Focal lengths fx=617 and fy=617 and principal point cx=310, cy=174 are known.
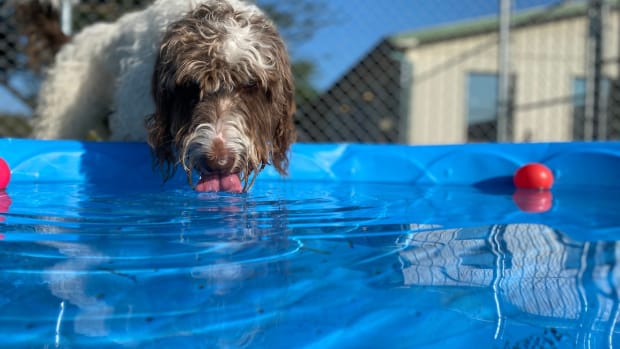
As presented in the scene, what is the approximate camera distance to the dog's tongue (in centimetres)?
234

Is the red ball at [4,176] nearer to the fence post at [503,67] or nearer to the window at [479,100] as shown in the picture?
the fence post at [503,67]

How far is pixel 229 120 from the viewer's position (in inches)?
89.4

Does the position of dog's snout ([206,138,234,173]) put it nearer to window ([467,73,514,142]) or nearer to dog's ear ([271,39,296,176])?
dog's ear ([271,39,296,176])

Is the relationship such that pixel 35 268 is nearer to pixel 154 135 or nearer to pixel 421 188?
pixel 154 135

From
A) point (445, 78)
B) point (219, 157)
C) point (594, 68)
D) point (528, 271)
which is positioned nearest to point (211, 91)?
point (219, 157)

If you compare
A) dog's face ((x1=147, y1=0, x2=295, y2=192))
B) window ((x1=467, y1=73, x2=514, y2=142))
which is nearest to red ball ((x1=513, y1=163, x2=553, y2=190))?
dog's face ((x1=147, y1=0, x2=295, y2=192))

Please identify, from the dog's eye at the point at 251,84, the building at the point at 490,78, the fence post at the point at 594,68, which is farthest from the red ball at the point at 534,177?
the building at the point at 490,78

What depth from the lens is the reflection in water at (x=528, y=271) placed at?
1.19 m

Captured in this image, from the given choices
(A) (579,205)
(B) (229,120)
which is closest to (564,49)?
(A) (579,205)

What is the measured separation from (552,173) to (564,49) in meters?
9.32

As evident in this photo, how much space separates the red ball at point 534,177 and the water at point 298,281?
1153 millimetres

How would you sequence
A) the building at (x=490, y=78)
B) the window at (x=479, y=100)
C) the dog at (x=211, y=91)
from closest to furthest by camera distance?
the dog at (x=211, y=91), the building at (x=490, y=78), the window at (x=479, y=100)

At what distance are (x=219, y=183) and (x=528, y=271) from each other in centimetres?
130

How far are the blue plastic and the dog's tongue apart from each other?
529mm
